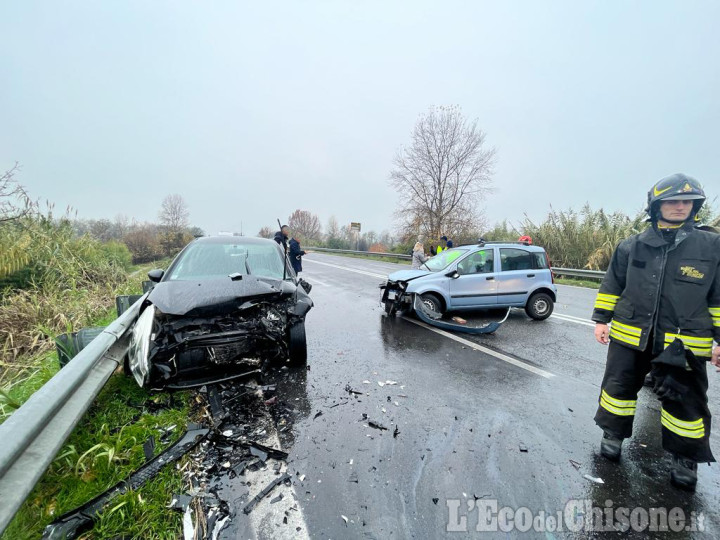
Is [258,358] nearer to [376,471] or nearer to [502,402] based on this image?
[376,471]

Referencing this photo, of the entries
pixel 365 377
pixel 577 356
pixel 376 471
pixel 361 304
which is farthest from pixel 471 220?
pixel 376 471

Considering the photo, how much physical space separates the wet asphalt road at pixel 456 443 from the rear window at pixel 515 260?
7.38 ft

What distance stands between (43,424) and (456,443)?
8.97ft

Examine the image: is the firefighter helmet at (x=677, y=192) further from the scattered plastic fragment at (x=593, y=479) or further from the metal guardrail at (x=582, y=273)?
the metal guardrail at (x=582, y=273)

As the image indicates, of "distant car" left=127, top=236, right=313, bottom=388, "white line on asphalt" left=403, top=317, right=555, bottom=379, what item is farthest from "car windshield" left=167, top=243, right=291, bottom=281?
"white line on asphalt" left=403, top=317, right=555, bottom=379

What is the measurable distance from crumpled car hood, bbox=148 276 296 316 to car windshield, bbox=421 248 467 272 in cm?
387

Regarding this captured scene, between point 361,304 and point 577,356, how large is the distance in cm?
456

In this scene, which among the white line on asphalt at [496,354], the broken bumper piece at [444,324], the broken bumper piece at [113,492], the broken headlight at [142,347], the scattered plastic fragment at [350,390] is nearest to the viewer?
the broken bumper piece at [113,492]

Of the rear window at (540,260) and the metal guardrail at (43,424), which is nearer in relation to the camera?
the metal guardrail at (43,424)

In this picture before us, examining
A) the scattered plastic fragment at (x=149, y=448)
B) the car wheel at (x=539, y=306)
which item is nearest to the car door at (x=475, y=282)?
the car wheel at (x=539, y=306)

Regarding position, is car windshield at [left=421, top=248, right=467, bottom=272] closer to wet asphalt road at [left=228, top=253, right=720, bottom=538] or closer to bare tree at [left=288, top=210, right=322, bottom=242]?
wet asphalt road at [left=228, top=253, right=720, bottom=538]

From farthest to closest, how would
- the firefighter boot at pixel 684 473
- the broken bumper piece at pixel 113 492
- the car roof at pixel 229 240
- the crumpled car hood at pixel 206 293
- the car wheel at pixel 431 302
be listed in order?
1. the car wheel at pixel 431 302
2. the car roof at pixel 229 240
3. the crumpled car hood at pixel 206 293
4. the firefighter boot at pixel 684 473
5. the broken bumper piece at pixel 113 492

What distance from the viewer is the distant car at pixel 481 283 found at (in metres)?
6.16

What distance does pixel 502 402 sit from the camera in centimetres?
316
